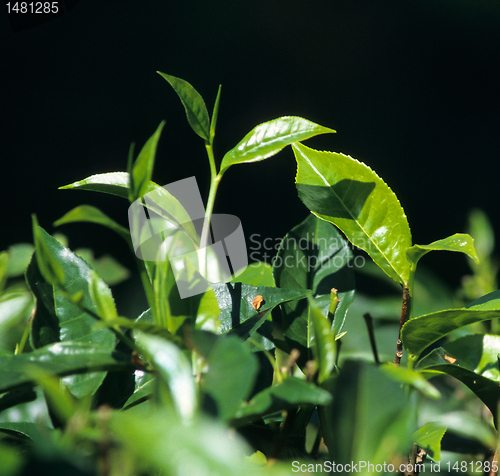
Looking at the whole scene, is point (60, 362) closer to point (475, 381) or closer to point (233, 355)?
point (233, 355)

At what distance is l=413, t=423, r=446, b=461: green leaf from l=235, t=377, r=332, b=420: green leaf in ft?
0.43

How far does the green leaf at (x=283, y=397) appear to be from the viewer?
202mm

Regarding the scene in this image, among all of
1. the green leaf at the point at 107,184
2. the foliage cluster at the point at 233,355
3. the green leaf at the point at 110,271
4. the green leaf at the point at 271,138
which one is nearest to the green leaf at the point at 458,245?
the foliage cluster at the point at 233,355

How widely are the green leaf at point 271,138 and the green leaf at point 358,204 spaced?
33 mm

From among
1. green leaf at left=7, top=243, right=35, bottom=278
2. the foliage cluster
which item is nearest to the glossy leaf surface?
the foliage cluster

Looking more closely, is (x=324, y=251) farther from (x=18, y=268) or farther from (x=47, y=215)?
(x=47, y=215)

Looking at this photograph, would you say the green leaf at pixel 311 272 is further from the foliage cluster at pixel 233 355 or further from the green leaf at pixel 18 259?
the green leaf at pixel 18 259

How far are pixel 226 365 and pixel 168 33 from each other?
1.52 metres

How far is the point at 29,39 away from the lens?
1409mm

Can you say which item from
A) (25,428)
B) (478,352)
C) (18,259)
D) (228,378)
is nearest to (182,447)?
(228,378)

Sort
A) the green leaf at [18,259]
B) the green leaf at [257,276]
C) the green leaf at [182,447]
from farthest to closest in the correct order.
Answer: the green leaf at [18,259]
the green leaf at [257,276]
the green leaf at [182,447]

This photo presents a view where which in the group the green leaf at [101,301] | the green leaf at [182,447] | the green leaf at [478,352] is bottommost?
the green leaf at [478,352]

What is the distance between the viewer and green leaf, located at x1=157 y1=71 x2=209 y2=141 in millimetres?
315

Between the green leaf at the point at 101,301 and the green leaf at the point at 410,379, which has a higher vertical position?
the green leaf at the point at 101,301
